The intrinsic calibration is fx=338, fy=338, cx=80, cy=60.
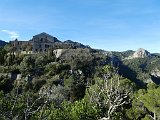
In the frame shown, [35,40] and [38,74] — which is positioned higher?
[35,40]

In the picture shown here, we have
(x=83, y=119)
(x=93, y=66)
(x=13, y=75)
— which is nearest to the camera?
(x=83, y=119)

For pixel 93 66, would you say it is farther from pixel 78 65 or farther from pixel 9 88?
pixel 9 88

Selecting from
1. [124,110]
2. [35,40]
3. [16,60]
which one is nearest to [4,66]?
[16,60]

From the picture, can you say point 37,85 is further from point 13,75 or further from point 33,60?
point 33,60

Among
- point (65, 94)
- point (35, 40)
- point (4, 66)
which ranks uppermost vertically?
point (35, 40)

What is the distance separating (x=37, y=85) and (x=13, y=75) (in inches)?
361

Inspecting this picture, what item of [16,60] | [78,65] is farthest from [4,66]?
[78,65]

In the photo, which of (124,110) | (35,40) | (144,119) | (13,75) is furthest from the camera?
(35,40)

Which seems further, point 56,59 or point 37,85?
point 56,59

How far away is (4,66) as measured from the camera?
97.4m

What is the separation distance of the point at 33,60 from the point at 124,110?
2256 inches

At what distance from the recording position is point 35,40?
125125 millimetres

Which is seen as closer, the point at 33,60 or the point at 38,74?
the point at 38,74

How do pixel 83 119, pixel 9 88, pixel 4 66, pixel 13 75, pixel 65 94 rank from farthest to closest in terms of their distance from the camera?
pixel 4 66 → pixel 13 75 → pixel 9 88 → pixel 65 94 → pixel 83 119
